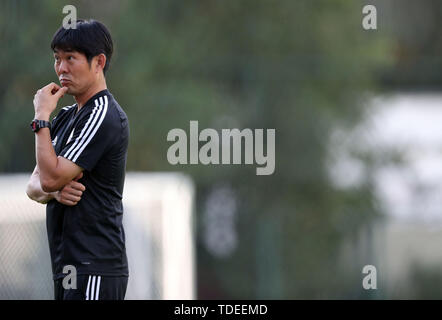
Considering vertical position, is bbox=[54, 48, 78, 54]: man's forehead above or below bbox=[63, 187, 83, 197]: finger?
above

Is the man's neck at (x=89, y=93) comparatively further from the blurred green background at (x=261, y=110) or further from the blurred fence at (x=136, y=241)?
the blurred green background at (x=261, y=110)

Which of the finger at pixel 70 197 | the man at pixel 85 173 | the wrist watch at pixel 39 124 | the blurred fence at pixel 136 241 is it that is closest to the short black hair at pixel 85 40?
the man at pixel 85 173

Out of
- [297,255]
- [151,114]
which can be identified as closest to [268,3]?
[151,114]

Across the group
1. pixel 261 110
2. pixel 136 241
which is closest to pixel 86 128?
pixel 136 241

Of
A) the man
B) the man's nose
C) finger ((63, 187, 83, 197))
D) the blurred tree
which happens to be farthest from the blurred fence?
the blurred tree

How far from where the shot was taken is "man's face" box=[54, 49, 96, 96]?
15.7 ft

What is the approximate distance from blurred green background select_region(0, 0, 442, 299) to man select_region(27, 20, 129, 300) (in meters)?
10.3

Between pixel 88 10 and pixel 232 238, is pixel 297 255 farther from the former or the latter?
pixel 88 10

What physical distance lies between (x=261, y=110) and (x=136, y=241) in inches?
303

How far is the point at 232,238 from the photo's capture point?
55.0 ft

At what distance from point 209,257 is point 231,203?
0.96 meters

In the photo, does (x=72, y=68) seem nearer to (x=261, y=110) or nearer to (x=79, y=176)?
(x=79, y=176)

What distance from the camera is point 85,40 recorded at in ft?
15.7

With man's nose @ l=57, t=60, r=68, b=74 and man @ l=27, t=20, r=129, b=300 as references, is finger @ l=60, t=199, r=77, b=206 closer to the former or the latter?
man @ l=27, t=20, r=129, b=300
